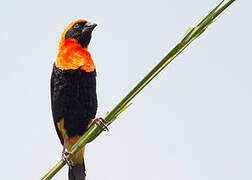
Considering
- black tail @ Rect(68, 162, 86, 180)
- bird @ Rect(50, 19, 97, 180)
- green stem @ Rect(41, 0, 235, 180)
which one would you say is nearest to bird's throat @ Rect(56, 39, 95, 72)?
bird @ Rect(50, 19, 97, 180)

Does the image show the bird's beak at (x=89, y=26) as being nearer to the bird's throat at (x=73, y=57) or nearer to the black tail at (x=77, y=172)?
the bird's throat at (x=73, y=57)

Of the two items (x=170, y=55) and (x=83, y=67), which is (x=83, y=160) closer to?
(x=83, y=67)

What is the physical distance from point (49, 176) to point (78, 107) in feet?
9.29

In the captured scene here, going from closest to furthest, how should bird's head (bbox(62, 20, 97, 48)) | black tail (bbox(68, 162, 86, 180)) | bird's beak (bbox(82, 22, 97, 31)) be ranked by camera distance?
1. black tail (bbox(68, 162, 86, 180))
2. bird's head (bbox(62, 20, 97, 48))
3. bird's beak (bbox(82, 22, 97, 31))

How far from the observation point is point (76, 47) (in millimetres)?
4918

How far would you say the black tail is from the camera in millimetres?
4830

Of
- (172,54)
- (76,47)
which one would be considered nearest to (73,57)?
(76,47)

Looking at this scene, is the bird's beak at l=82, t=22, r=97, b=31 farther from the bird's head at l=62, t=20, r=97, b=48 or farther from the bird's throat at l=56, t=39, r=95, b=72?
the bird's throat at l=56, t=39, r=95, b=72

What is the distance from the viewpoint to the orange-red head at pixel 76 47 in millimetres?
4566

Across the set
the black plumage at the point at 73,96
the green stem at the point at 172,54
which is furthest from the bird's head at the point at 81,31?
the green stem at the point at 172,54

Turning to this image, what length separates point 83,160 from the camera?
5.10 m

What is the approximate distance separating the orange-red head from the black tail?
1.36 meters

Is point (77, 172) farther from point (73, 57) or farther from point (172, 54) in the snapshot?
point (172, 54)

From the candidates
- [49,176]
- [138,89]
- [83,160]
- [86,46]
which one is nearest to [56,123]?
[83,160]
